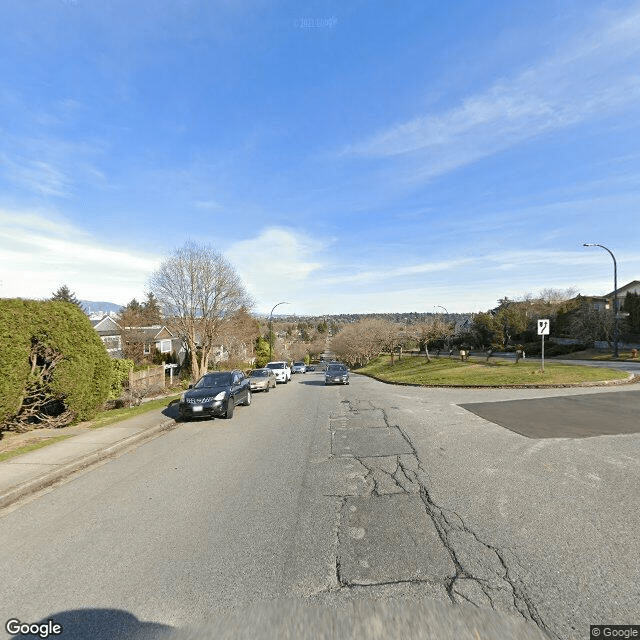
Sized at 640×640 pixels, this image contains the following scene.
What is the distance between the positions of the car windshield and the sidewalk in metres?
1.90

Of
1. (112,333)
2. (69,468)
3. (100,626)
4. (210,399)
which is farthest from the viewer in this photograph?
(112,333)

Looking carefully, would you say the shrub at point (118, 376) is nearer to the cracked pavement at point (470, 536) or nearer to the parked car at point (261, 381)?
the parked car at point (261, 381)

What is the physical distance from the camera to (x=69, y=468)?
23.3 ft

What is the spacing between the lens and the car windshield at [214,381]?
44.3 feet

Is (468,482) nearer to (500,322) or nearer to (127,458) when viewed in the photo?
(127,458)

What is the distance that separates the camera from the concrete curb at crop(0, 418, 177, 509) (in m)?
5.78

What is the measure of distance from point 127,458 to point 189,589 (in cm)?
554

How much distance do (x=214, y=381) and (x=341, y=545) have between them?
10644 mm

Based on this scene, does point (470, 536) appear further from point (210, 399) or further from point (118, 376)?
point (118, 376)

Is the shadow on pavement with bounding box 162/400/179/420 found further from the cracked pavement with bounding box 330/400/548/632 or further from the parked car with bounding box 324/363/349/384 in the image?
the parked car with bounding box 324/363/349/384

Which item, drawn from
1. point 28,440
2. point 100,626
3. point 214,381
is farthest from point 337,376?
point 100,626

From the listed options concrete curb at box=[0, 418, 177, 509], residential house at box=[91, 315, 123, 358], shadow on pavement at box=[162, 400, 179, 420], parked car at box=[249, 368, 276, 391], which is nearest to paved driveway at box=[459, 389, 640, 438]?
concrete curb at box=[0, 418, 177, 509]

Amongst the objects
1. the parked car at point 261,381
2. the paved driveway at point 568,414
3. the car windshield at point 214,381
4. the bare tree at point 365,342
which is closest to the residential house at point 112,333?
the parked car at point 261,381

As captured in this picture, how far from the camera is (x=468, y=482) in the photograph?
5742 mm
